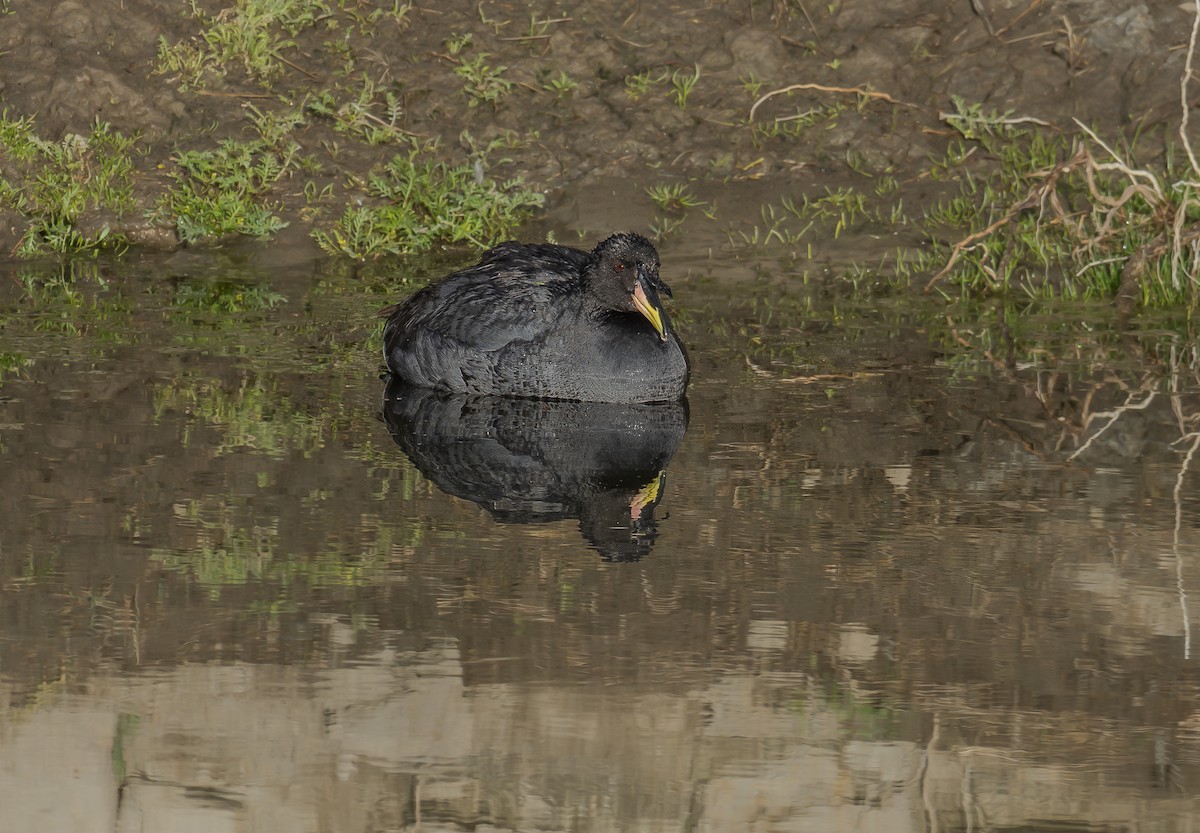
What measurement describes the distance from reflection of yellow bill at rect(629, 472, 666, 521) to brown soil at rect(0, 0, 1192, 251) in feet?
15.8

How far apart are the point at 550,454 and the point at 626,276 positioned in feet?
3.87

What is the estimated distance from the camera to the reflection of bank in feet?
23.1

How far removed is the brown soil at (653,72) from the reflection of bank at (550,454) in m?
3.47

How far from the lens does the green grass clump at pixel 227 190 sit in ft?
37.7

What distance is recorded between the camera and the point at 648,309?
339 inches

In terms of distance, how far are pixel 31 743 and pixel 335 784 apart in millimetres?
822

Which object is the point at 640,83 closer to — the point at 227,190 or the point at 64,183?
the point at 227,190

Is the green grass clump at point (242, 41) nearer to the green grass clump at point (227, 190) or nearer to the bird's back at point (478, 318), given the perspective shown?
the green grass clump at point (227, 190)

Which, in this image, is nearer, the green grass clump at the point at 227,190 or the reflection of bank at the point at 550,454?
the reflection of bank at the point at 550,454

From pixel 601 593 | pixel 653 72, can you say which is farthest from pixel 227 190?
pixel 601 593

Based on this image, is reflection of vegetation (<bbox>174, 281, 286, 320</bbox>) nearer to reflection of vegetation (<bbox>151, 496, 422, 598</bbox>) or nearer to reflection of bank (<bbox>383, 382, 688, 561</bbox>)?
reflection of bank (<bbox>383, 382, 688, 561</bbox>)

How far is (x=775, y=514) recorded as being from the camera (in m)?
7.04

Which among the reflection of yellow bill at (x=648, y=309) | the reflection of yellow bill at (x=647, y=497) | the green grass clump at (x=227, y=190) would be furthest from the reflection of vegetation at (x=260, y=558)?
the green grass clump at (x=227, y=190)

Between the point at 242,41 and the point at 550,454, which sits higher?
the point at 242,41
